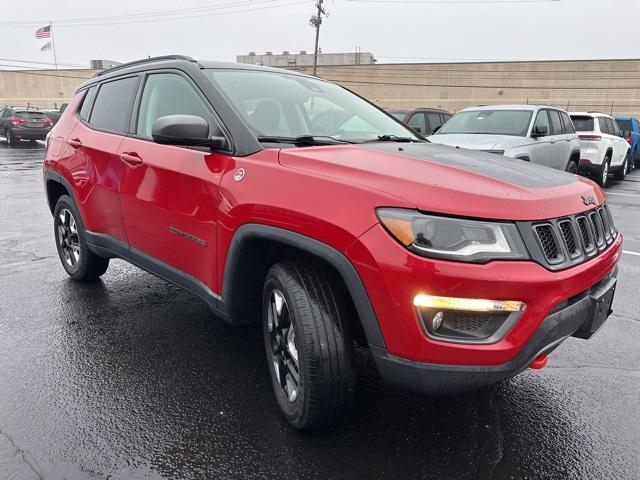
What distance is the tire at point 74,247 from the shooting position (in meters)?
4.28

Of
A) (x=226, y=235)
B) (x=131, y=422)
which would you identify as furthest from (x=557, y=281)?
(x=131, y=422)

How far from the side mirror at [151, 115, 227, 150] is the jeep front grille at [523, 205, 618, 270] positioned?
160cm

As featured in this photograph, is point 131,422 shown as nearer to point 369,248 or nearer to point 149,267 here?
point 149,267

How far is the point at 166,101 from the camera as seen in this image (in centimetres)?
327

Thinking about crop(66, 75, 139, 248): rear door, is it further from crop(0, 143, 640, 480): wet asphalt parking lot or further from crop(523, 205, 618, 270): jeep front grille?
crop(523, 205, 618, 270): jeep front grille

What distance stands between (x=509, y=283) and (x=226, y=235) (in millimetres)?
1380

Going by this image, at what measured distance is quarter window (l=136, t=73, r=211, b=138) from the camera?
2994mm

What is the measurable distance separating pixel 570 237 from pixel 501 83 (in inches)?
1873

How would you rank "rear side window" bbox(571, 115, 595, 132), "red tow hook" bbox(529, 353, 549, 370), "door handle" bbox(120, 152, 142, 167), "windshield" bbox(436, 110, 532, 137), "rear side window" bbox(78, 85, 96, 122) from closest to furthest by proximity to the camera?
"red tow hook" bbox(529, 353, 549, 370), "door handle" bbox(120, 152, 142, 167), "rear side window" bbox(78, 85, 96, 122), "windshield" bbox(436, 110, 532, 137), "rear side window" bbox(571, 115, 595, 132)

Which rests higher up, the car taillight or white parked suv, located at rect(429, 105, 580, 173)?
white parked suv, located at rect(429, 105, 580, 173)

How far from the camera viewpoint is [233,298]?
8.64 ft

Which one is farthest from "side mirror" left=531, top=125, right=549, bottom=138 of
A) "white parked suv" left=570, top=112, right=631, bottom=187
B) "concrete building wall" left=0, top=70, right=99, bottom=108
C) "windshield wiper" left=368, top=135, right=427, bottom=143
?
"concrete building wall" left=0, top=70, right=99, bottom=108

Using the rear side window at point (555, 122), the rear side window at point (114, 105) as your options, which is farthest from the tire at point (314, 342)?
the rear side window at point (555, 122)

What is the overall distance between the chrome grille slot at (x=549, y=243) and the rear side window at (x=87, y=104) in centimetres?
370
